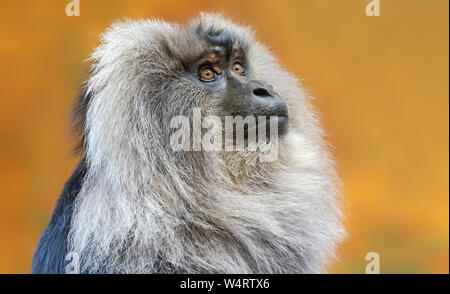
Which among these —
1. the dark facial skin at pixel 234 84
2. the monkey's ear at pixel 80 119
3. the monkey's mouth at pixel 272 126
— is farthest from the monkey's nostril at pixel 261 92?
the monkey's ear at pixel 80 119

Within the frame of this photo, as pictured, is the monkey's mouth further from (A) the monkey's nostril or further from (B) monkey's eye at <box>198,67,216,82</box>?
(B) monkey's eye at <box>198,67,216,82</box>

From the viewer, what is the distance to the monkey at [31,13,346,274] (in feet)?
7.68

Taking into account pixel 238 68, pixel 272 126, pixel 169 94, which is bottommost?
pixel 272 126

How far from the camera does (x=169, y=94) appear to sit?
259cm

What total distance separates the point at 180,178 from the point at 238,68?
698 mm

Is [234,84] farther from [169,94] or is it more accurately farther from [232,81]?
[169,94]

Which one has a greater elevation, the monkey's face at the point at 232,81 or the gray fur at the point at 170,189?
the monkey's face at the point at 232,81

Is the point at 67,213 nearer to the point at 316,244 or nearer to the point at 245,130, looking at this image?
the point at 245,130

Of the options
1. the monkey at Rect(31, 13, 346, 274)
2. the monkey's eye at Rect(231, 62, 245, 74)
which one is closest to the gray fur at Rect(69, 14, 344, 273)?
the monkey at Rect(31, 13, 346, 274)

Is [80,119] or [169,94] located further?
[80,119]

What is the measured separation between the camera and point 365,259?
4953 mm

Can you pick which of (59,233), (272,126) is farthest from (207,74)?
(59,233)

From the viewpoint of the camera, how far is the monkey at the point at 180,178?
2342 mm

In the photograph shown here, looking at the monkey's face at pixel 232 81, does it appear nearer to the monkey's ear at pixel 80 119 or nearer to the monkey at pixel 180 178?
the monkey at pixel 180 178
